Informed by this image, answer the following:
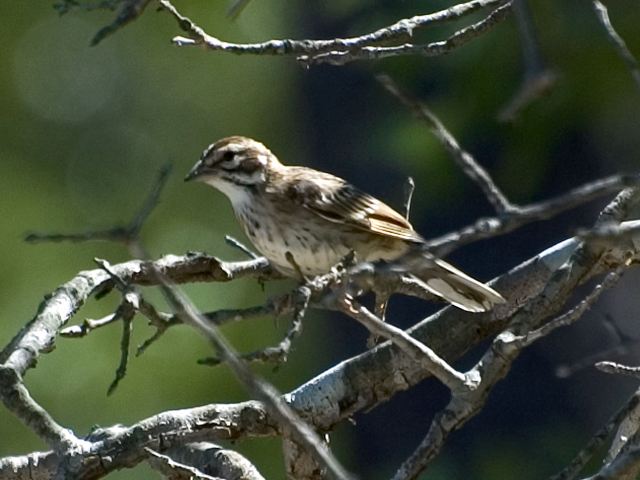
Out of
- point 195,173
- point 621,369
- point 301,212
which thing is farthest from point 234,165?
point 621,369

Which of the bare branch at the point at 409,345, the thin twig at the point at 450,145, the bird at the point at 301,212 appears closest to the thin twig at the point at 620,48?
the thin twig at the point at 450,145

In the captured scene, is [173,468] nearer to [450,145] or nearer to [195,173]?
[450,145]

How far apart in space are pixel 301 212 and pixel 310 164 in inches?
139

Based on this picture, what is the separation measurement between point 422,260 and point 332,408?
62.4 inches

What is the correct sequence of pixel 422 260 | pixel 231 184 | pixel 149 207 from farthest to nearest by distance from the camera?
1. pixel 231 184
2. pixel 149 207
3. pixel 422 260

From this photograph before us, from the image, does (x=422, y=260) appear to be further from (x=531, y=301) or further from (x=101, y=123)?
(x=101, y=123)

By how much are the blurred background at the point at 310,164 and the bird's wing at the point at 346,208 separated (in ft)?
3.02

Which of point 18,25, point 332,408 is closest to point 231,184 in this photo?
point 332,408

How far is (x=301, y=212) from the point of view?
5957mm

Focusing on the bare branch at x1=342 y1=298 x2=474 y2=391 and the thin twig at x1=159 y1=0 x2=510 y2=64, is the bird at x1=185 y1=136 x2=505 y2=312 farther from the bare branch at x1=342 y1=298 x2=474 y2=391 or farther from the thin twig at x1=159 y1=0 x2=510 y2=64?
the bare branch at x1=342 y1=298 x2=474 y2=391

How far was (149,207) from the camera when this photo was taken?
9.95 ft

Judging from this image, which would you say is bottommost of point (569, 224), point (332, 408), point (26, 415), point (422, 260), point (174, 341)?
point (174, 341)

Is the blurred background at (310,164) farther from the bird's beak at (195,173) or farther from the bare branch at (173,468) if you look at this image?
the bird's beak at (195,173)

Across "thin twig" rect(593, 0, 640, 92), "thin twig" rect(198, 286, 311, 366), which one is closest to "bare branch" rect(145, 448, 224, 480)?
"thin twig" rect(198, 286, 311, 366)
